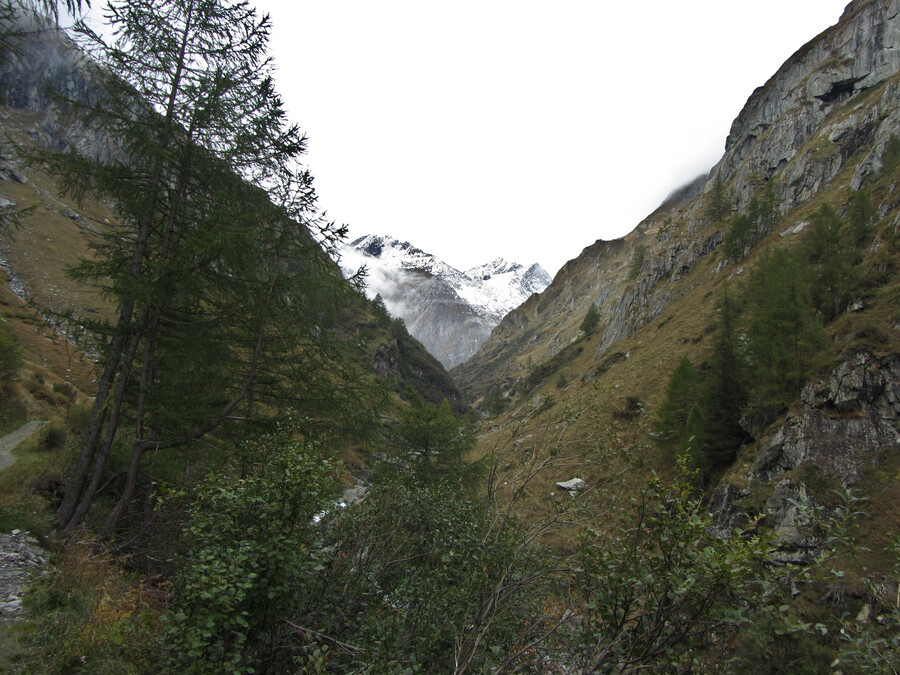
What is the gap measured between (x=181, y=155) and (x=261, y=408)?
5.59 metres

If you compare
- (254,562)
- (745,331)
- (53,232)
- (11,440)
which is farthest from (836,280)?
(53,232)

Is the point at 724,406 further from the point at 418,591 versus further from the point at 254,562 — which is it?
the point at 254,562

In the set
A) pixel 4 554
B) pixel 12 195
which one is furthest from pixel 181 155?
pixel 12 195

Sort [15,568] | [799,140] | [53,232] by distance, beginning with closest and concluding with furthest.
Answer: [15,568] → [53,232] → [799,140]

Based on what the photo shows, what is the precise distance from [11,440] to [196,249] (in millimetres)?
12352

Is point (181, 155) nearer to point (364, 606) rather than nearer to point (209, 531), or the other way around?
point (209, 531)

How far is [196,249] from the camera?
6734 millimetres

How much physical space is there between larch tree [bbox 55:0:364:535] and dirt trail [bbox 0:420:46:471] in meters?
4.13

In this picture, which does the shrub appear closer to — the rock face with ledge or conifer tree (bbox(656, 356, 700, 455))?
the rock face with ledge

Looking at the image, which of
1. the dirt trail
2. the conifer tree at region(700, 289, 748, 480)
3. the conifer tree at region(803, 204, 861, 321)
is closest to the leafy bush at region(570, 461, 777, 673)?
the dirt trail

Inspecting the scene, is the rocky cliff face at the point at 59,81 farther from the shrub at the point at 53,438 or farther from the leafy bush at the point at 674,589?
the leafy bush at the point at 674,589

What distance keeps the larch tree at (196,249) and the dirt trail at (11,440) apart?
4128 mm

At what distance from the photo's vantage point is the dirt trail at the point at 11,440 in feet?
32.3

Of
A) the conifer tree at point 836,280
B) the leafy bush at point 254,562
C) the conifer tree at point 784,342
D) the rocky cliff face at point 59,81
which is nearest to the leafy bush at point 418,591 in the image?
the leafy bush at point 254,562
